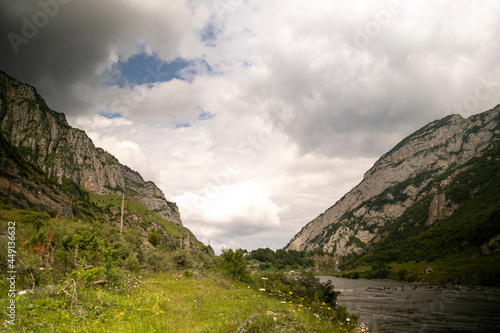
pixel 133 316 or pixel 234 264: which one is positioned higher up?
pixel 133 316

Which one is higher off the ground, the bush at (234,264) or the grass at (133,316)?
the grass at (133,316)

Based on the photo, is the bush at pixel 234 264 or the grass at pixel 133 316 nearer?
the grass at pixel 133 316

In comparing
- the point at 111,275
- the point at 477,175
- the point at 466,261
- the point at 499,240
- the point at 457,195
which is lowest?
the point at 466,261

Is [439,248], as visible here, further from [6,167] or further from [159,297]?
[6,167]

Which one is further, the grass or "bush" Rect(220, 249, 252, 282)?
"bush" Rect(220, 249, 252, 282)

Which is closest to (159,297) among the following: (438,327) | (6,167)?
(438,327)

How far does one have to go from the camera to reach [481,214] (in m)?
140

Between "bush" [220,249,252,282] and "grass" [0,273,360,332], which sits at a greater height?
"grass" [0,273,360,332]

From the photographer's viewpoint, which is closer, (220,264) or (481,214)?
(220,264)

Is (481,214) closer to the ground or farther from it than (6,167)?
closer to the ground

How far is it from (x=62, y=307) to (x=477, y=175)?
257m

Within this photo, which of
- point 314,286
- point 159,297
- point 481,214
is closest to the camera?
point 159,297

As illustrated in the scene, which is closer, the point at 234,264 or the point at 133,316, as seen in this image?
the point at 133,316

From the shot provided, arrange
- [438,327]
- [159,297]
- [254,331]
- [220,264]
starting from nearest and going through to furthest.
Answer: [254,331]
[159,297]
[438,327]
[220,264]
